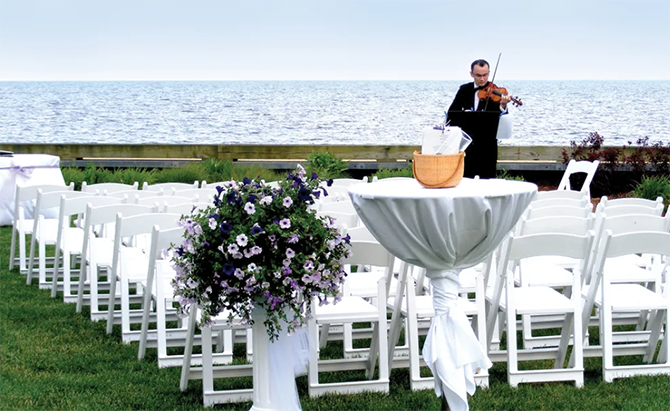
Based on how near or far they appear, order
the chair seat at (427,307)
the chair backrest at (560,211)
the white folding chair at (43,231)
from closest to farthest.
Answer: the chair seat at (427,307) → the chair backrest at (560,211) → the white folding chair at (43,231)

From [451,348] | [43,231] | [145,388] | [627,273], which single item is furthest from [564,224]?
[43,231]

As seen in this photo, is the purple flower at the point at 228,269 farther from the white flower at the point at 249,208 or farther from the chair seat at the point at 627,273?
the chair seat at the point at 627,273

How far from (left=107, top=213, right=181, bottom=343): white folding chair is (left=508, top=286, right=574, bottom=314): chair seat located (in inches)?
81.1

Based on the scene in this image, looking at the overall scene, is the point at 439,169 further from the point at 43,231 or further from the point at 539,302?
the point at 43,231

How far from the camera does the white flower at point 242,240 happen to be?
13.5ft

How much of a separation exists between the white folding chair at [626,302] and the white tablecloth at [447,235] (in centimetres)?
→ 104

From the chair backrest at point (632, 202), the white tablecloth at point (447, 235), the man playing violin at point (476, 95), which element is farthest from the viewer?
the man playing violin at point (476, 95)

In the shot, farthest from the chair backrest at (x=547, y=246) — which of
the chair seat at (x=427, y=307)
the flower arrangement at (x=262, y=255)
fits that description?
the flower arrangement at (x=262, y=255)

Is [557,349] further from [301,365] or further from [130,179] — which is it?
[130,179]

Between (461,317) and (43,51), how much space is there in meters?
63.5

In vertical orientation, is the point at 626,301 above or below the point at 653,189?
below

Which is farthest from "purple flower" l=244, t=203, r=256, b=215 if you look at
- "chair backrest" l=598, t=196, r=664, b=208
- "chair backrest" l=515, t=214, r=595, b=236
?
"chair backrest" l=598, t=196, r=664, b=208

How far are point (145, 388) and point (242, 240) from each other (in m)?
1.42

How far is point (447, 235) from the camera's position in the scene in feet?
12.9
